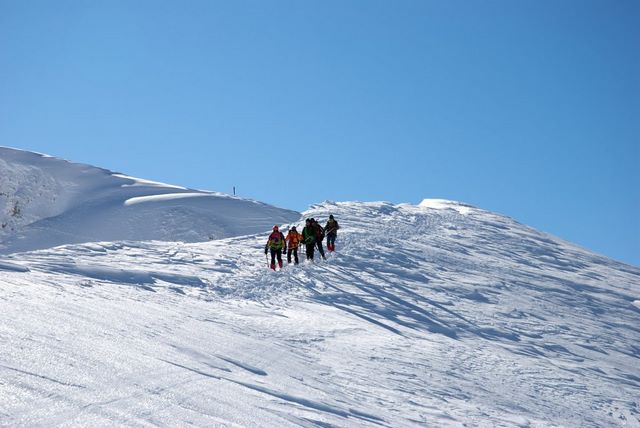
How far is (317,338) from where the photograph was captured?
1393cm

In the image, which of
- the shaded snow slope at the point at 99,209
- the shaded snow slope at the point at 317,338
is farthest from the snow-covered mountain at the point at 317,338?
the shaded snow slope at the point at 99,209

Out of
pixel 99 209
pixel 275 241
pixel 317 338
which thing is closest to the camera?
pixel 317 338

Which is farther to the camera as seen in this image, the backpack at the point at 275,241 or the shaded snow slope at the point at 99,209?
the shaded snow slope at the point at 99,209

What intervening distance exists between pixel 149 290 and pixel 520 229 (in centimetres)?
2732

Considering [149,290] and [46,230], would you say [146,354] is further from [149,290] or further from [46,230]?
[46,230]

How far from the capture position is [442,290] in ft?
72.4

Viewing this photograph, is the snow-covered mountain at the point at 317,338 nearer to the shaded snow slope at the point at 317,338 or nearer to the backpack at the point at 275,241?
the shaded snow slope at the point at 317,338

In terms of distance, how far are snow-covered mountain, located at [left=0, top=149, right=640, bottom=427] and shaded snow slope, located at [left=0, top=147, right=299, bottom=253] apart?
517cm

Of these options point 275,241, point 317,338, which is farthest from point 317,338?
point 275,241

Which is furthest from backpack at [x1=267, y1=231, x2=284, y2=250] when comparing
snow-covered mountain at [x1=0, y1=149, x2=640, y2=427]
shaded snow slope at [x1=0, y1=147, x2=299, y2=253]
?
shaded snow slope at [x1=0, y1=147, x2=299, y2=253]

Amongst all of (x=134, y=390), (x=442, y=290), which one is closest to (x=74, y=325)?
(x=134, y=390)

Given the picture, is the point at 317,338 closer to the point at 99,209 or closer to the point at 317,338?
the point at 317,338

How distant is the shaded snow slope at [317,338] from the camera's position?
22.6 ft

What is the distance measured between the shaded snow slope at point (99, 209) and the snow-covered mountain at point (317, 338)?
203 inches
